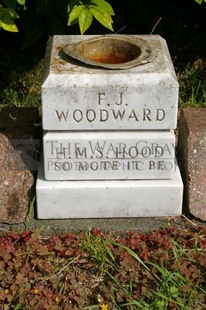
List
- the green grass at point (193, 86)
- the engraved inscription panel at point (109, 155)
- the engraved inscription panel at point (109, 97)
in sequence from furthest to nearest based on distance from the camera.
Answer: the green grass at point (193, 86) < the engraved inscription panel at point (109, 155) < the engraved inscription panel at point (109, 97)

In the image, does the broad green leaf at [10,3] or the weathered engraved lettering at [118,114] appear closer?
the weathered engraved lettering at [118,114]

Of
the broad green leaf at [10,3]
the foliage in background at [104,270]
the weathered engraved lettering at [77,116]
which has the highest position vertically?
the broad green leaf at [10,3]

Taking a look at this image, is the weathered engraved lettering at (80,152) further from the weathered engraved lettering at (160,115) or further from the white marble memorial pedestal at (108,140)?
the weathered engraved lettering at (160,115)

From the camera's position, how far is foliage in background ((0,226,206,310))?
142 inches

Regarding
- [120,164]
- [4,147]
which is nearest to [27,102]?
[4,147]

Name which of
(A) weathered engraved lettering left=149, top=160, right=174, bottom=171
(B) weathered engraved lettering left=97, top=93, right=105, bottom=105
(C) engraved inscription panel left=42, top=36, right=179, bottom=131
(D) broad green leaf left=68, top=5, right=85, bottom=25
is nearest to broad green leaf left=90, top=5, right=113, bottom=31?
(D) broad green leaf left=68, top=5, right=85, bottom=25

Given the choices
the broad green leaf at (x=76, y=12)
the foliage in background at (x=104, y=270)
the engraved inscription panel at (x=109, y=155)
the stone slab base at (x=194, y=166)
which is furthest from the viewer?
the broad green leaf at (x=76, y=12)

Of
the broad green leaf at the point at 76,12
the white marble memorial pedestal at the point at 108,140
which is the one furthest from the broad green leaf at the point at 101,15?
the white marble memorial pedestal at the point at 108,140

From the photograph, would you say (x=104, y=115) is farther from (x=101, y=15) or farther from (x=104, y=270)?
(x=104, y=270)

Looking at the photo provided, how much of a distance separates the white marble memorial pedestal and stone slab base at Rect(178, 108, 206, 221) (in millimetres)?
70

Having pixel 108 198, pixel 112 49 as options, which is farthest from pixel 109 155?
pixel 112 49

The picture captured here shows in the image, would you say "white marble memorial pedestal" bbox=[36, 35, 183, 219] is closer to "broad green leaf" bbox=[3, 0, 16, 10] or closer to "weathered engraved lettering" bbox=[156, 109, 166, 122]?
"weathered engraved lettering" bbox=[156, 109, 166, 122]

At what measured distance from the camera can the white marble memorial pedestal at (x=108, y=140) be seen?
3.85 m

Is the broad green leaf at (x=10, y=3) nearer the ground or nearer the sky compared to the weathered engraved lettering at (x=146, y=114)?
nearer the sky
